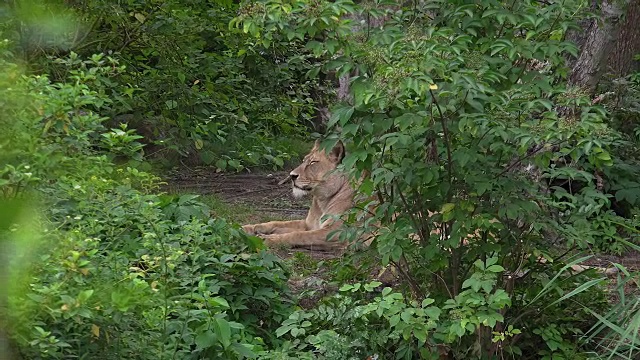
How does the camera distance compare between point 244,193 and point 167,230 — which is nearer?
point 167,230

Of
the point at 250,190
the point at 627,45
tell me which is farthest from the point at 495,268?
the point at 250,190

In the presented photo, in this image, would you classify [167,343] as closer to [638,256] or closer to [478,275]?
[478,275]

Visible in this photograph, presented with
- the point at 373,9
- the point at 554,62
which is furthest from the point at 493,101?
the point at 373,9

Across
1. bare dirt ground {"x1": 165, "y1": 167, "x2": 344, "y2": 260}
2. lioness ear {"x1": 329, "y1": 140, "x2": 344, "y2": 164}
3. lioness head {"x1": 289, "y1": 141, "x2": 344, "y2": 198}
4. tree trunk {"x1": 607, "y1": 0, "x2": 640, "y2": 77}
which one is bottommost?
bare dirt ground {"x1": 165, "y1": 167, "x2": 344, "y2": 260}

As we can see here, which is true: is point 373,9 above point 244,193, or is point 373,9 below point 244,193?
above

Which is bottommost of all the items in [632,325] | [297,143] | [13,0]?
[297,143]

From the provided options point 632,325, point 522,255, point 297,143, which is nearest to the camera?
point 632,325

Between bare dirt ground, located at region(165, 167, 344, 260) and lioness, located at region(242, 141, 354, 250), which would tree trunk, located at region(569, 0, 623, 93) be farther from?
bare dirt ground, located at region(165, 167, 344, 260)

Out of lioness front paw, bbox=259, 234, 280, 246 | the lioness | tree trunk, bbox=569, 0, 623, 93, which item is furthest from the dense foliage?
the lioness

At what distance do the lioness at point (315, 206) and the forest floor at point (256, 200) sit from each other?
121 mm

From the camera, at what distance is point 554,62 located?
5.25 metres

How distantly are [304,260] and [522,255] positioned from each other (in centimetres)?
278

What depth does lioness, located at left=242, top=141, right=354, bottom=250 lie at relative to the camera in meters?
8.94

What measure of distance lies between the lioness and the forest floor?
0.12 metres
